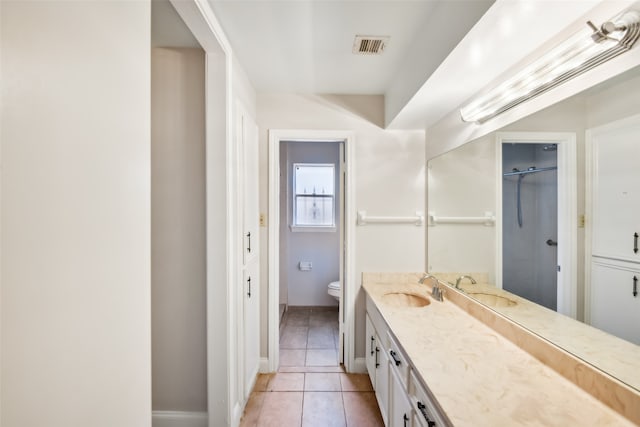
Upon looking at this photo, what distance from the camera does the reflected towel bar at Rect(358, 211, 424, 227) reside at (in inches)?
94.8

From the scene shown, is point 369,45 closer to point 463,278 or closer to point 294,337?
point 463,278

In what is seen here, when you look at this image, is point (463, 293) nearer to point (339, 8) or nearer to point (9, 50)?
point (339, 8)

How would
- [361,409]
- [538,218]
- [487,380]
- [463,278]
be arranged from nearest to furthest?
[487,380] < [538,218] < [463,278] < [361,409]

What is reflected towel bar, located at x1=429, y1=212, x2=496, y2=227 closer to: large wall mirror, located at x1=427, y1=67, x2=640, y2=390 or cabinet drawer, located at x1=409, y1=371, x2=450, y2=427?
large wall mirror, located at x1=427, y1=67, x2=640, y2=390

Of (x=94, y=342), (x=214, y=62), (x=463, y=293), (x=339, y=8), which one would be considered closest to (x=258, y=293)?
(x=463, y=293)

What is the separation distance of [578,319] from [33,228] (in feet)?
5.19

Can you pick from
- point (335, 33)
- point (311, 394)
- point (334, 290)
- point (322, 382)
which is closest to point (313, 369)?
point (322, 382)

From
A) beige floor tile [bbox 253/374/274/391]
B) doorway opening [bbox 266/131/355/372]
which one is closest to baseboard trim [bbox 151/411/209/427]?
beige floor tile [bbox 253/374/274/391]

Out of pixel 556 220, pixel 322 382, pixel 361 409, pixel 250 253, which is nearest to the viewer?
pixel 556 220

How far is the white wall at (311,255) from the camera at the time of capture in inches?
154

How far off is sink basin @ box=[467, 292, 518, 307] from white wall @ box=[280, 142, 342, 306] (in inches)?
91.5

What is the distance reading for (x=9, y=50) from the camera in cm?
40

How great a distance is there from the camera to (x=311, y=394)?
6.99ft

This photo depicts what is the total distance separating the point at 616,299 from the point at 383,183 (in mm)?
1636
